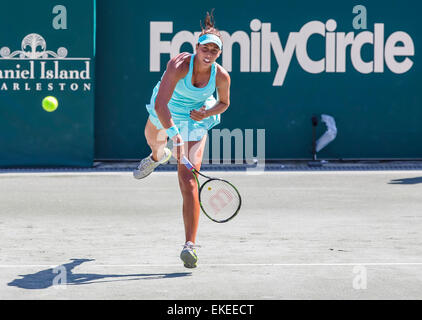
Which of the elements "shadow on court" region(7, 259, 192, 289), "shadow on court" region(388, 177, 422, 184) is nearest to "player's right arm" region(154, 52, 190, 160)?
"shadow on court" region(7, 259, 192, 289)

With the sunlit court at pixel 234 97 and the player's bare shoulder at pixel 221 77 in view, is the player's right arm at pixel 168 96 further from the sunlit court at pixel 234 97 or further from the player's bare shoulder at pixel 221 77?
the sunlit court at pixel 234 97

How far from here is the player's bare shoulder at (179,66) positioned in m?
6.32

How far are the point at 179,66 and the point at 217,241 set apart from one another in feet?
5.88

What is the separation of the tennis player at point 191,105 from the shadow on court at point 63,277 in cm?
29

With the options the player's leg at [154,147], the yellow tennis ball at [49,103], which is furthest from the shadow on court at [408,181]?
the yellow tennis ball at [49,103]

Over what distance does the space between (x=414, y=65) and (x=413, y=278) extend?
8.29 meters

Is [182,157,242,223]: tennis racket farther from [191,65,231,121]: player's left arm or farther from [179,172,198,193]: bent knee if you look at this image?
[191,65,231,121]: player's left arm

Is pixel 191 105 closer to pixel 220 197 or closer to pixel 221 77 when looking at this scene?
pixel 221 77

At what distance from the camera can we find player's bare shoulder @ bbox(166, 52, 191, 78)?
6.32 m

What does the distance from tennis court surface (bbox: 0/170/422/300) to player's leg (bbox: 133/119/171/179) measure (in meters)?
0.57

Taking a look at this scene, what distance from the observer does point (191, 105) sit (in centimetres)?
670

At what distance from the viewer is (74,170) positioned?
13.2 metres

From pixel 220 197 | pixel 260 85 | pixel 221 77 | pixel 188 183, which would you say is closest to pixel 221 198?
pixel 220 197
